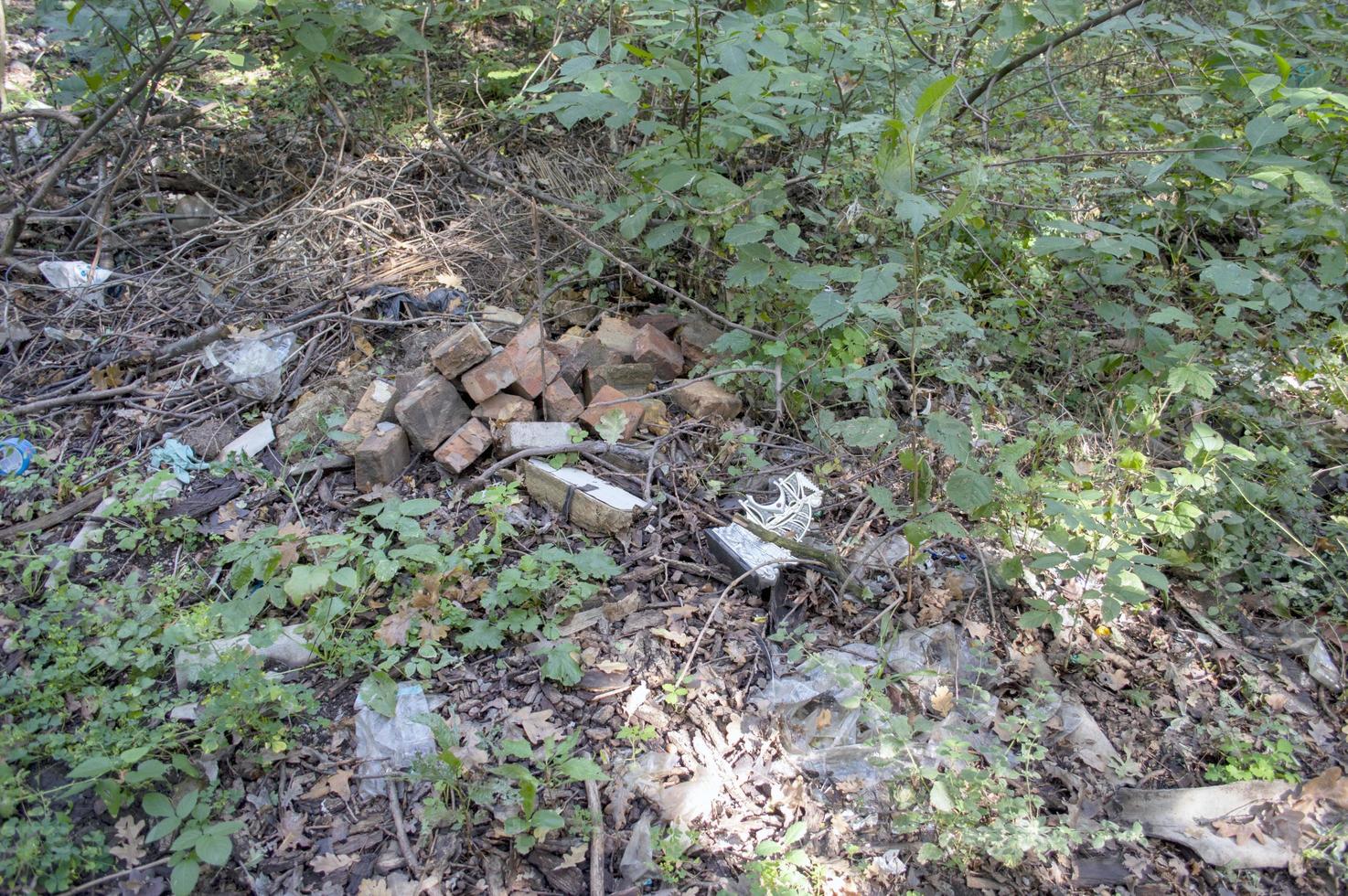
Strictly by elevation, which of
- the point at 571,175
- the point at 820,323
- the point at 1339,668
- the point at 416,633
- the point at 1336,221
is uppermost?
the point at 1336,221

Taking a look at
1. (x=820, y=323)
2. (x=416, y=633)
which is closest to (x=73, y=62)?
(x=416, y=633)

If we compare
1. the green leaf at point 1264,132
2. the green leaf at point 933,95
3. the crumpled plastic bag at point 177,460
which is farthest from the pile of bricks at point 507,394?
the green leaf at point 1264,132

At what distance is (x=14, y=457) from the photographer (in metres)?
3.39

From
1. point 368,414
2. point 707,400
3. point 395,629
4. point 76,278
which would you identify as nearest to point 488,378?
point 368,414

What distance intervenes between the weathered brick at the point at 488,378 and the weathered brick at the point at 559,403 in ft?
0.58

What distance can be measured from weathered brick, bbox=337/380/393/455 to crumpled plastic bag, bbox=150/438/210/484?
635 mm

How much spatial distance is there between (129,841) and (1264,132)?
4446 millimetres

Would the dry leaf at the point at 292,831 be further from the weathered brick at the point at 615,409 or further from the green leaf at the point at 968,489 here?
the green leaf at the point at 968,489

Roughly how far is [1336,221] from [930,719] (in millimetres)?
2646

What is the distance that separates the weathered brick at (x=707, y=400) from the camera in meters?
3.68

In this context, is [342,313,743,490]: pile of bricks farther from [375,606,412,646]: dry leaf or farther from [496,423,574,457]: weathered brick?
[375,606,412,646]: dry leaf

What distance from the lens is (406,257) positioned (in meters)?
4.49

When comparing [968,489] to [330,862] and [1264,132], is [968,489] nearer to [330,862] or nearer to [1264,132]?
[1264,132]

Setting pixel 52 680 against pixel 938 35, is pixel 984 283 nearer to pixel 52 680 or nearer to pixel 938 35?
pixel 938 35
